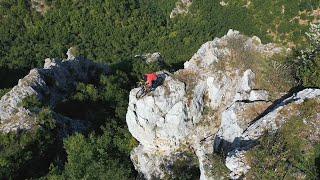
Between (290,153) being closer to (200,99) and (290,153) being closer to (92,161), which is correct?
(200,99)

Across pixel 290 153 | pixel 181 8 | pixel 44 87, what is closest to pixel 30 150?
pixel 44 87

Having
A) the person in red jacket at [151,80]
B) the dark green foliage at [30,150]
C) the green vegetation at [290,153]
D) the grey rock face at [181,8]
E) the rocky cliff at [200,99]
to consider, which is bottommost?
the grey rock face at [181,8]

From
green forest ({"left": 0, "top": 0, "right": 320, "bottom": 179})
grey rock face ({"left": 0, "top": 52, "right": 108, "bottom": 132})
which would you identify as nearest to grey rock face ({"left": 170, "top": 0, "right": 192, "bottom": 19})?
green forest ({"left": 0, "top": 0, "right": 320, "bottom": 179})

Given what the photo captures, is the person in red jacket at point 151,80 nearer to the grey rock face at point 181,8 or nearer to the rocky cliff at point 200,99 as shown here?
the rocky cliff at point 200,99

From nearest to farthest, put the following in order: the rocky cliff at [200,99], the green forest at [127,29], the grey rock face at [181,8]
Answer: the rocky cliff at [200,99] → the green forest at [127,29] → the grey rock face at [181,8]

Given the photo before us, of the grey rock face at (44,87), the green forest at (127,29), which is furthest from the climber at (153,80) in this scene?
the green forest at (127,29)

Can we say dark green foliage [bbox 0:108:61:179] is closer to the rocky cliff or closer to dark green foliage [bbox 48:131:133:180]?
dark green foliage [bbox 48:131:133:180]
